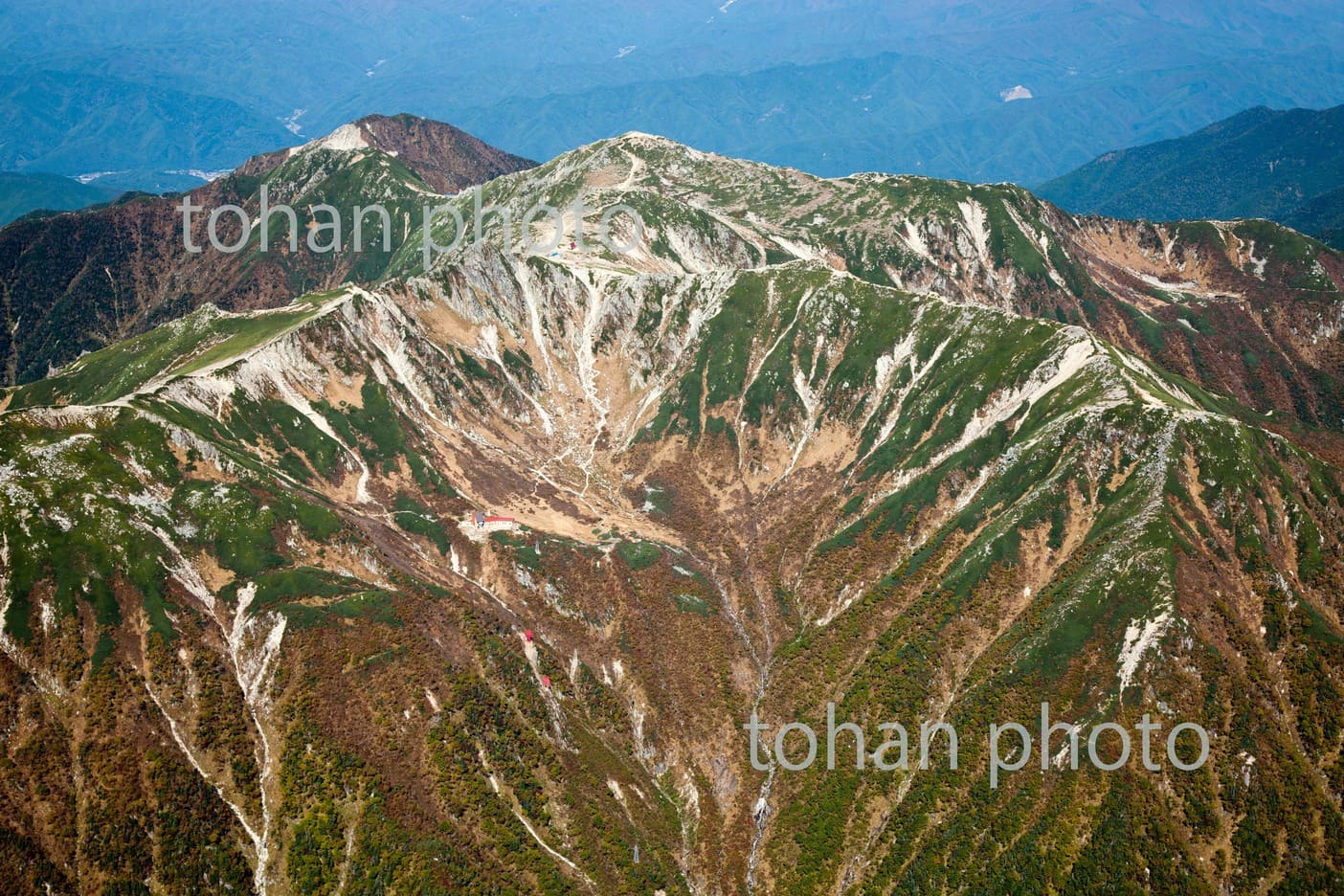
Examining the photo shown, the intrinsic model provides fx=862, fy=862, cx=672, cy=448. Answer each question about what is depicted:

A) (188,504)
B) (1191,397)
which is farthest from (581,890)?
(1191,397)

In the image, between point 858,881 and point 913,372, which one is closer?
point 858,881

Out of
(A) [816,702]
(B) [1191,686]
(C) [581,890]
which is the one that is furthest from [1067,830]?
(C) [581,890]

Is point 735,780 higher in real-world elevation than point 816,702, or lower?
lower

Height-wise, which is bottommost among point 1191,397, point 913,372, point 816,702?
point 816,702

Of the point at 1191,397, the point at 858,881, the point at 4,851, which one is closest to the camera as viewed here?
the point at 4,851

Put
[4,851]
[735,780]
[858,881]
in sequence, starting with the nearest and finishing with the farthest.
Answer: [4,851] < [858,881] < [735,780]

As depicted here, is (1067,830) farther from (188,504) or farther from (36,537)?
(36,537)

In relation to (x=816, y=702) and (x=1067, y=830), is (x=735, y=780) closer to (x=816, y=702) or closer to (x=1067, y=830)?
(x=816, y=702)
